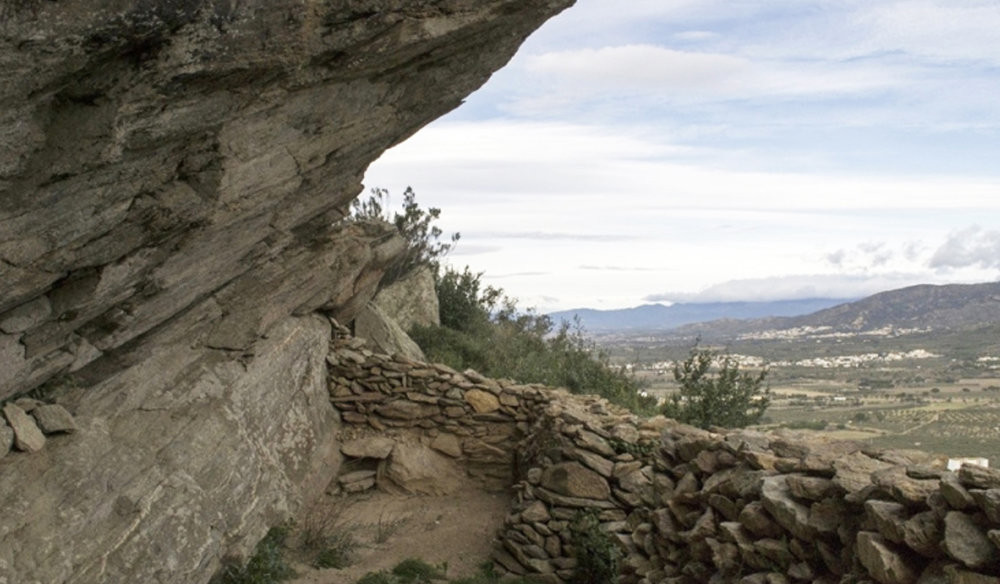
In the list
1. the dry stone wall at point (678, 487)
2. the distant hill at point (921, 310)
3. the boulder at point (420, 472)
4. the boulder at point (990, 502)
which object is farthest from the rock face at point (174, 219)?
the distant hill at point (921, 310)

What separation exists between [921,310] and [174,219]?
60111mm

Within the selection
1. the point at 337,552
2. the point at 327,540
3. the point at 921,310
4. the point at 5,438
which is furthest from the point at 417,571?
the point at 921,310

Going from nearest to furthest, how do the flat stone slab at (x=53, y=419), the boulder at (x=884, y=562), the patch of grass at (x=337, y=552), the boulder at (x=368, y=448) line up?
the boulder at (x=884, y=562), the flat stone slab at (x=53, y=419), the patch of grass at (x=337, y=552), the boulder at (x=368, y=448)

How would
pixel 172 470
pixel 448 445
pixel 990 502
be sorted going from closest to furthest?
pixel 990 502 < pixel 172 470 < pixel 448 445

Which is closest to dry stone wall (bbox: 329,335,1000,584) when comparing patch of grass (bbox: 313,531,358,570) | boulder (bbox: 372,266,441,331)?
patch of grass (bbox: 313,531,358,570)

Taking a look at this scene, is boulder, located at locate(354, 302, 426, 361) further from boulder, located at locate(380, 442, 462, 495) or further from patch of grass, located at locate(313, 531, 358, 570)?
patch of grass, located at locate(313, 531, 358, 570)

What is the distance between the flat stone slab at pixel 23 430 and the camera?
7680 millimetres

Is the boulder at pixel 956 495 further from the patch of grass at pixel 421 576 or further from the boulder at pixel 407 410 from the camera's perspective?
the boulder at pixel 407 410

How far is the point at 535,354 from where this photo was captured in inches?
741

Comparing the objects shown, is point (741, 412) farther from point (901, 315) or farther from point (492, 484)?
point (901, 315)

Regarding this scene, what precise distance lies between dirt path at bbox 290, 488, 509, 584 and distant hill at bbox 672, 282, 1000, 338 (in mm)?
37277

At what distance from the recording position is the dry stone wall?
18.3ft

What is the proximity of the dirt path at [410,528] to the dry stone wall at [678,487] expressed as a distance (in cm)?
43

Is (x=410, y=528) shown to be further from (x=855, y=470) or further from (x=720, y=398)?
(x=855, y=470)
